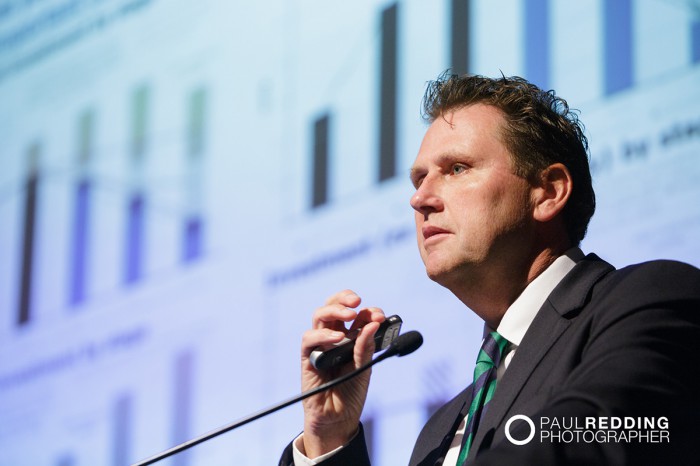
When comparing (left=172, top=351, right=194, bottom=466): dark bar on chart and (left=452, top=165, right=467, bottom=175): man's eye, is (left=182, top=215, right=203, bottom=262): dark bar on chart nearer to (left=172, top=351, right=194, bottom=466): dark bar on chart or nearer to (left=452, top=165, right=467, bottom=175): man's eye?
(left=172, top=351, right=194, bottom=466): dark bar on chart

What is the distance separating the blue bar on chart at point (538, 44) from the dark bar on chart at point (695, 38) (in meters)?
0.41

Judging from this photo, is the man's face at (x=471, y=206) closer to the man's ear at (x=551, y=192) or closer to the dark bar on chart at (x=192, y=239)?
the man's ear at (x=551, y=192)

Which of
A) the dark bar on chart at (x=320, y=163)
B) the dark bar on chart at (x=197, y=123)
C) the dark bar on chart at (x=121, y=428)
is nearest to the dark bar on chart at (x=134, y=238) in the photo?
the dark bar on chart at (x=197, y=123)

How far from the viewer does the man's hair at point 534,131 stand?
200 centimetres

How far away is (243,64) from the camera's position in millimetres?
3730

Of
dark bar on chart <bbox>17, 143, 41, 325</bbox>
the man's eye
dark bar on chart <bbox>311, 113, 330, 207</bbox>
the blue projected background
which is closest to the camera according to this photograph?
the man's eye

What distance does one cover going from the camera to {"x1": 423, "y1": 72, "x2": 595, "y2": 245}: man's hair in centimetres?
200

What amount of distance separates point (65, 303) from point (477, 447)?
2771 millimetres

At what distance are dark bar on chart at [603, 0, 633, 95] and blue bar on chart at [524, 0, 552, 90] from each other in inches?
7.1

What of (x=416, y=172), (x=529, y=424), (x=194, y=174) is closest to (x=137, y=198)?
(x=194, y=174)

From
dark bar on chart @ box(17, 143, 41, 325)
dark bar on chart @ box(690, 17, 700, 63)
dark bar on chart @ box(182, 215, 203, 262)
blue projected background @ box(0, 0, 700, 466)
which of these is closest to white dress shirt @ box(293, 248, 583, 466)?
blue projected background @ box(0, 0, 700, 466)

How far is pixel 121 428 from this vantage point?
364 centimetres

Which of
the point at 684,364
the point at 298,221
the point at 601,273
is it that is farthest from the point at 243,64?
the point at 684,364

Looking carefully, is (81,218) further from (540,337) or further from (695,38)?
(540,337)
